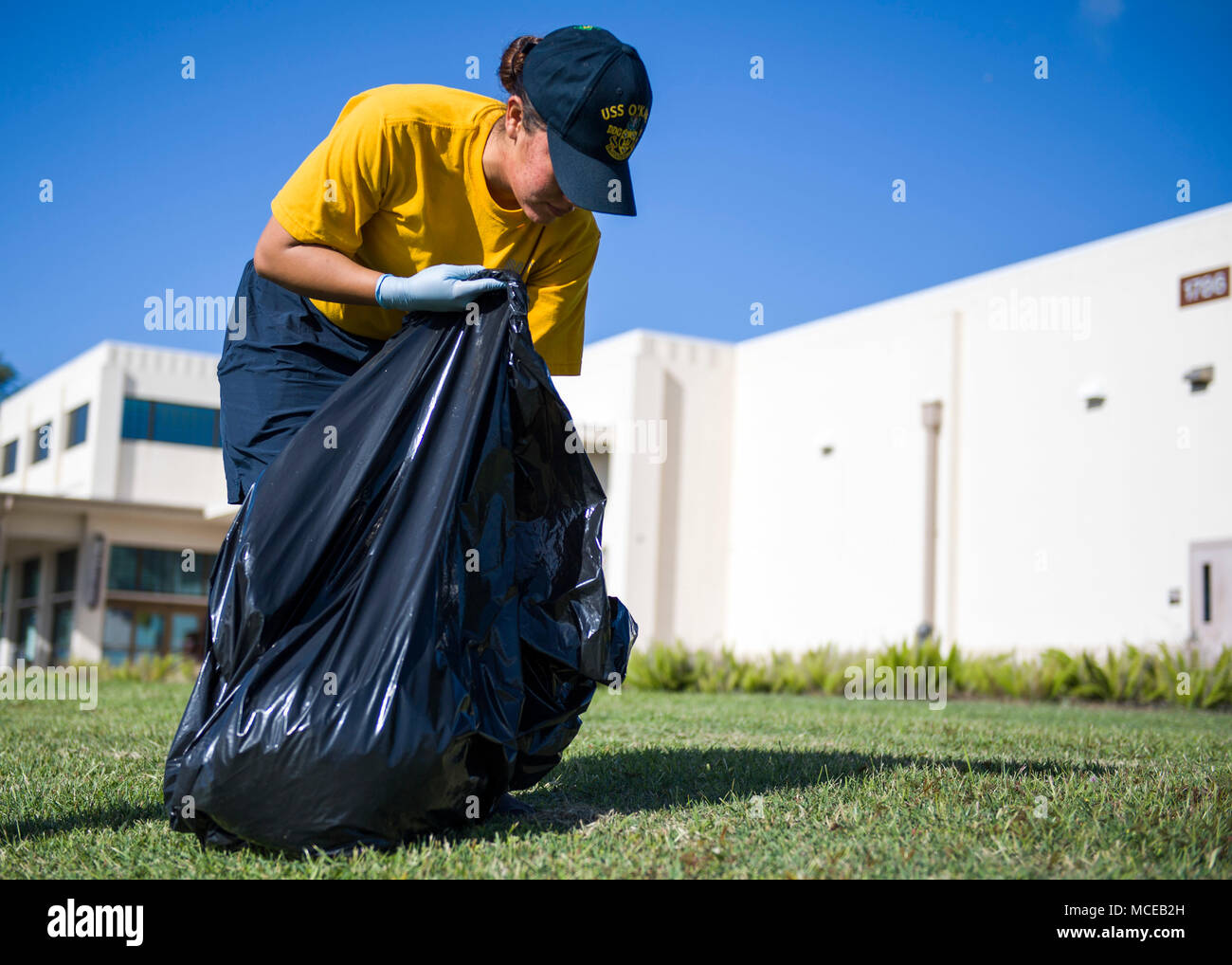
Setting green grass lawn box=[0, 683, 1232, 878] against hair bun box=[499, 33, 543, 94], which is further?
hair bun box=[499, 33, 543, 94]

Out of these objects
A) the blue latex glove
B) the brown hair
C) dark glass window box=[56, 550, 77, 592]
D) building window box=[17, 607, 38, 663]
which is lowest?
building window box=[17, 607, 38, 663]

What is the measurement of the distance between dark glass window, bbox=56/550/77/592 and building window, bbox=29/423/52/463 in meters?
4.80

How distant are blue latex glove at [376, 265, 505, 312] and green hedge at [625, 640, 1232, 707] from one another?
27.7 ft

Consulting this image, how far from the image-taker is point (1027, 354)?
15.8 meters

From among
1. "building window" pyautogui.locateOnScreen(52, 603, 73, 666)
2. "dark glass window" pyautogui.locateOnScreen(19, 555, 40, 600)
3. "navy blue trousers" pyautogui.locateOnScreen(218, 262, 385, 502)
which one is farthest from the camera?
"dark glass window" pyautogui.locateOnScreen(19, 555, 40, 600)

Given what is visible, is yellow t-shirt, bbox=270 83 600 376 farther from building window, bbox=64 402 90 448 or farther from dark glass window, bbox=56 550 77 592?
building window, bbox=64 402 90 448

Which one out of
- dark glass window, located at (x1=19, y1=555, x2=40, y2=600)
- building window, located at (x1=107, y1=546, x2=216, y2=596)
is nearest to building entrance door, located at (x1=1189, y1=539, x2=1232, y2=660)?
building window, located at (x1=107, y1=546, x2=216, y2=596)

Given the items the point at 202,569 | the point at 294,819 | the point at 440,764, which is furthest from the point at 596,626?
the point at 202,569

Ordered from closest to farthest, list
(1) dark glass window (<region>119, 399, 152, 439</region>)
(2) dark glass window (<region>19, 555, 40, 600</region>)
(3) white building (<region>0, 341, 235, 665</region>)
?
(3) white building (<region>0, 341, 235, 665</region>) < (1) dark glass window (<region>119, 399, 152, 439</region>) < (2) dark glass window (<region>19, 555, 40, 600</region>)

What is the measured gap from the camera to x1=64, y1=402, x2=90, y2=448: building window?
1077 inches

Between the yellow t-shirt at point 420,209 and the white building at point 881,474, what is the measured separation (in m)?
11.7

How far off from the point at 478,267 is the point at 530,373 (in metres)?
0.29

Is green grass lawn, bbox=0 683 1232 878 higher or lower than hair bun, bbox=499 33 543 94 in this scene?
lower

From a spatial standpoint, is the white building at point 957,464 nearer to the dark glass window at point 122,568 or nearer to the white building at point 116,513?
the white building at point 116,513
